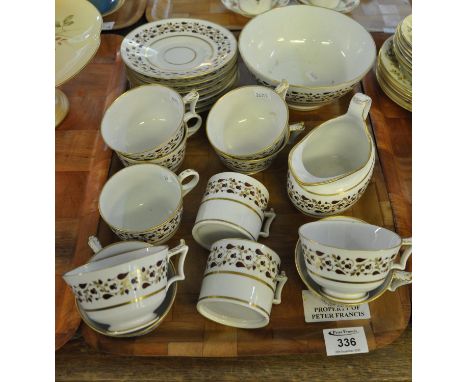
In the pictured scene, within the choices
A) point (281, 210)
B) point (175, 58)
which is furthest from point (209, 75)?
point (281, 210)

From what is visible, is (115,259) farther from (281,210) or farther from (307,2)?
(307,2)

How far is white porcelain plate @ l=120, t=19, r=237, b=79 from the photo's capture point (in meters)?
0.92

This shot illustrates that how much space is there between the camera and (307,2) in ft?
3.72

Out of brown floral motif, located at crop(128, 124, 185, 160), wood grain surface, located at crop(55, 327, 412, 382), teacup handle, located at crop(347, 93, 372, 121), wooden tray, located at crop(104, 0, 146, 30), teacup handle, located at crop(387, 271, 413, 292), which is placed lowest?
wood grain surface, located at crop(55, 327, 412, 382)

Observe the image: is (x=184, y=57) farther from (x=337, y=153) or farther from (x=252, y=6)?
(x=337, y=153)

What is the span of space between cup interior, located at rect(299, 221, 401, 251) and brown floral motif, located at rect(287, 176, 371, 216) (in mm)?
57

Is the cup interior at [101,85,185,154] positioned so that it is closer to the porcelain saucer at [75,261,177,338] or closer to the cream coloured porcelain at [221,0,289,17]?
the porcelain saucer at [75,261,177,338]

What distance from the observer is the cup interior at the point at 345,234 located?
2.09ft

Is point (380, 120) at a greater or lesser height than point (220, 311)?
greater

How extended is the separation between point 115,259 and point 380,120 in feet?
2.05

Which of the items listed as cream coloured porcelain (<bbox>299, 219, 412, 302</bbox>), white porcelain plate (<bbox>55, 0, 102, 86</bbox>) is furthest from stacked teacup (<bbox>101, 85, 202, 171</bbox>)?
cream coloured porcelain (<bbox>299, 219, 412, 302</bbox>)

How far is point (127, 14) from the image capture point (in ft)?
3.74

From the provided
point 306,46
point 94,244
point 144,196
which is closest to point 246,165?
point 144,196

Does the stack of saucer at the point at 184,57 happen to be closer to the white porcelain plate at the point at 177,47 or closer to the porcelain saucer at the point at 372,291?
the white porcelain plate at the point at 177,47
